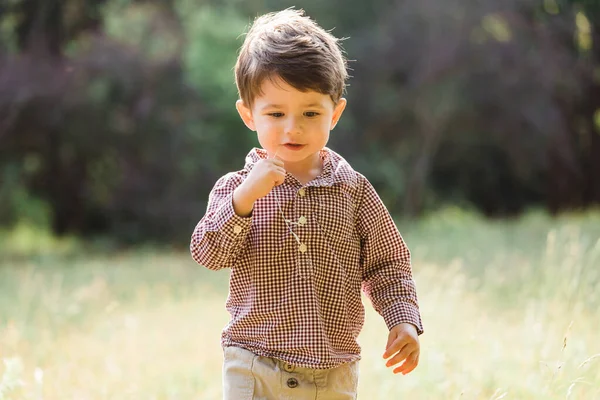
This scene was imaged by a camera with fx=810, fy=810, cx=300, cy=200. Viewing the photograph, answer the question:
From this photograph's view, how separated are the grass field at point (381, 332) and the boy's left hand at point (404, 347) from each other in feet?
A: 1.70

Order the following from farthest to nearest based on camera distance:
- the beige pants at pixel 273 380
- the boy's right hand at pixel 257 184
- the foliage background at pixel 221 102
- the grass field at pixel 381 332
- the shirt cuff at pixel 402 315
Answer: the foliage background at pixel 221 102 → the grass field at pixel 381 332 → the shirt cuff at pixel 402 315 → the beige pants at pixel 273 380 → the boy's right hand at pixel 257 184

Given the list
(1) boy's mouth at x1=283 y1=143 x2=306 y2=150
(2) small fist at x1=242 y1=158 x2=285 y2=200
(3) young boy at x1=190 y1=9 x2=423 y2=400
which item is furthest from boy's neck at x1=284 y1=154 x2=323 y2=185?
(2) small fist at x1=242 y1=158 x2=285 y2=200

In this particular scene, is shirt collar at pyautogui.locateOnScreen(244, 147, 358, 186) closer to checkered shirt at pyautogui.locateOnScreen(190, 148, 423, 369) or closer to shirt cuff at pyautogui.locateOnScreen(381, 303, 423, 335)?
checkered shirt at pyautogui.locateOnScreen(190, 148, 423, 369)

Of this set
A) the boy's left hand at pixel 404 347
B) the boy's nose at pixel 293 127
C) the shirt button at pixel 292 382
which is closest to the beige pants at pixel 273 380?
the shirt button at pixel 292 382

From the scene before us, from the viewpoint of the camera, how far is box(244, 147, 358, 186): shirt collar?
7.70 feet

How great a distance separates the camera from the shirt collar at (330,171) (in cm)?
235

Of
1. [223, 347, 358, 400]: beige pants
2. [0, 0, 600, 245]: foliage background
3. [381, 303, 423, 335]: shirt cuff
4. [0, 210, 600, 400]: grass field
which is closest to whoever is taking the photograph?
[223, 347, 358, 400]: beige pants

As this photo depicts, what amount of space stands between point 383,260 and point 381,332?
2.72 m

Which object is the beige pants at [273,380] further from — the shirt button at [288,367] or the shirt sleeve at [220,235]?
the shirt sleeve at [220,235]

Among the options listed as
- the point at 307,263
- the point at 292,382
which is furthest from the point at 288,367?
the point at 307,263

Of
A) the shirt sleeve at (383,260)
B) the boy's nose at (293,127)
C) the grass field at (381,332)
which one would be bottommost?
the grass field at (381,332)

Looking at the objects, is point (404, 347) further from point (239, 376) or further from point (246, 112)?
point (246, 112)
